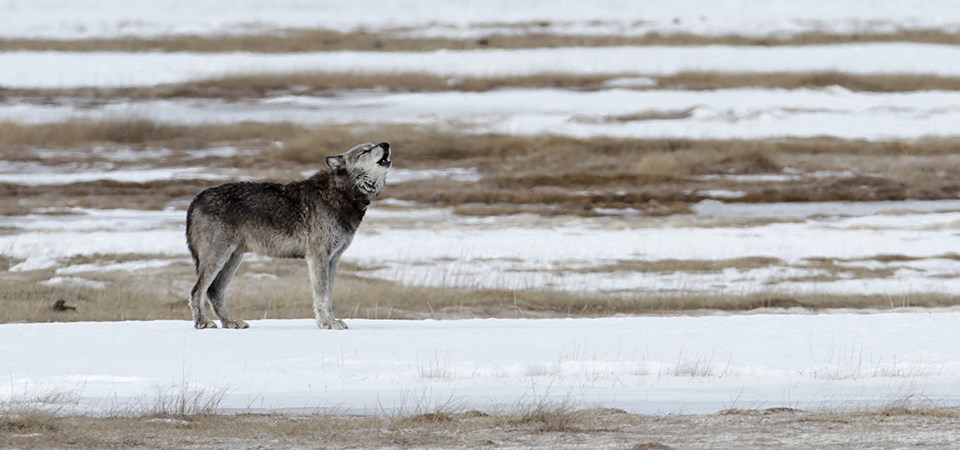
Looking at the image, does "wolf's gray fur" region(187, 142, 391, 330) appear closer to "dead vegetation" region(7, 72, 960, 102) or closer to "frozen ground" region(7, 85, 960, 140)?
"frozen ground" region(7, 85, 960, 140)

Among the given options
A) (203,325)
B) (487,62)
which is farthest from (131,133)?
(203,325)

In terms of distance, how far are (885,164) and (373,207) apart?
11.3 metres

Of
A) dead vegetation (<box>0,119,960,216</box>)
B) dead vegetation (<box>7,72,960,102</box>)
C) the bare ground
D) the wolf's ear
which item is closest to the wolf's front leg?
the wolf's ear

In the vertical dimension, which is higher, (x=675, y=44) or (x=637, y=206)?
(x=675, y=44)

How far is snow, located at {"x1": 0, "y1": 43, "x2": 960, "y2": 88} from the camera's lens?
4338 centimetres

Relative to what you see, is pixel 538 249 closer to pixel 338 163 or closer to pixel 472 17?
pixel 338 163

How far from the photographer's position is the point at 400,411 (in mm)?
9641

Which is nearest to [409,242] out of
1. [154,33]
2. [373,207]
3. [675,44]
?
[373,207]

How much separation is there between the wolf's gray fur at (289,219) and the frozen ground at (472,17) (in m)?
39.7

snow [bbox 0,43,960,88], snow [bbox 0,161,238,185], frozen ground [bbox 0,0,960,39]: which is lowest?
snow [bbox 0,161,238,185]

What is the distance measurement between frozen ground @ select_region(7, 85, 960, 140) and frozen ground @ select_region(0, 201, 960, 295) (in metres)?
9.90

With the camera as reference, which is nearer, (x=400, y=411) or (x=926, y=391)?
(x=400, y=411)

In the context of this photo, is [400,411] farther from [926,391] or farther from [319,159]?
[319,159]

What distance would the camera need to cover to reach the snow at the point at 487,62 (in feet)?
142
